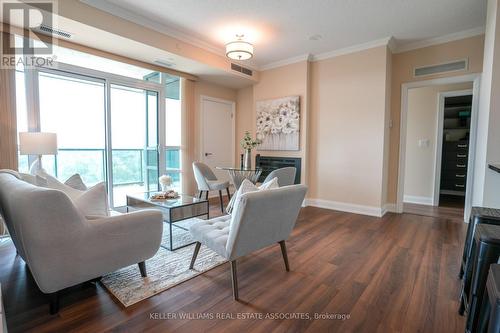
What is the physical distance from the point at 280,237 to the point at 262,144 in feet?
10.7

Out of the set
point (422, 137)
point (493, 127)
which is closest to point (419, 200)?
point (422, 137)

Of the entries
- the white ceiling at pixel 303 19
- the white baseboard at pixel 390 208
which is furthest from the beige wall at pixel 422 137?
A: the white ceiling at pixel 303 19

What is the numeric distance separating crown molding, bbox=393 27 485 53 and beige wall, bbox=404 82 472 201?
1147 millimetres

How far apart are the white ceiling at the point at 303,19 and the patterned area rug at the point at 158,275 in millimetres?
2877

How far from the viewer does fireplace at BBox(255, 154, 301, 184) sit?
4773 mm

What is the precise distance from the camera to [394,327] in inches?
61.0

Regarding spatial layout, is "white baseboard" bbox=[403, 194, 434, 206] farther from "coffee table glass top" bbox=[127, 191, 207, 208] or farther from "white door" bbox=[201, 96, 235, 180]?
"coffee table glass top" bbox=[127, 191, 207, 208]

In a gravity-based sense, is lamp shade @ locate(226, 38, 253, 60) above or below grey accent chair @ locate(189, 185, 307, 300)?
above

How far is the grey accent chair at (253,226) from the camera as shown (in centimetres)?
172

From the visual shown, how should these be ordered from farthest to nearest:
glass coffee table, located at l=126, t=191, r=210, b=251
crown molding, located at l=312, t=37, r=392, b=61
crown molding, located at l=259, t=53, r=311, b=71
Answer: crown molding, located at l=259, t=53, r=311, b=71
crown molding, located at l=312, t=37, r=392, b=61
glass coffee table, located at l=126, t=191, r=210, b=251

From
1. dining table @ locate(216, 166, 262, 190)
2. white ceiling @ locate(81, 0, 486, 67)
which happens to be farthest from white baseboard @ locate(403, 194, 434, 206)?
dining table @ locate(216, 166, 262, 190)

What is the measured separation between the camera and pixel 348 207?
4383 mm

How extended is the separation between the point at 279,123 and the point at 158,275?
11.9ft

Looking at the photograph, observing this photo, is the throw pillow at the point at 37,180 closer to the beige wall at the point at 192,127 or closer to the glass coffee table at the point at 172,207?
the glass coffee table at the point at 172,207
